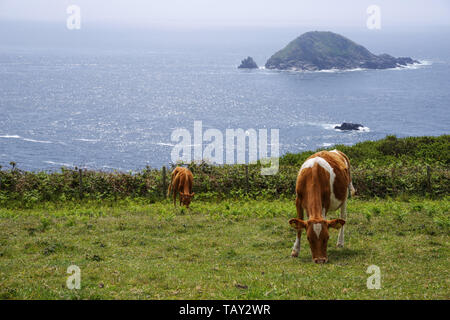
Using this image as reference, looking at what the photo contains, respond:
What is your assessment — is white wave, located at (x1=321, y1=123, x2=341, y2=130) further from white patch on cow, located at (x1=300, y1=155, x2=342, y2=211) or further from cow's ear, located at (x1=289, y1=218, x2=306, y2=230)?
cow's ear, located at (x1=289, y1=218, x2=306, y2=230)

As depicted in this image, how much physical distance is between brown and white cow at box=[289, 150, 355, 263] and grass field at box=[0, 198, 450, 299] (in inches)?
24.8

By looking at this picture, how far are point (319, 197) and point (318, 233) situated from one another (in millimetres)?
1133

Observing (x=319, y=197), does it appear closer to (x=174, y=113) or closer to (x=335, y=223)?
(x=335, y=223)

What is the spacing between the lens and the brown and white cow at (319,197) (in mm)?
13234

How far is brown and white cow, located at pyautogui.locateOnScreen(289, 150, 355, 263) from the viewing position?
1323cm

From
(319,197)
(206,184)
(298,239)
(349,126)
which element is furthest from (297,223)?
(349,126)

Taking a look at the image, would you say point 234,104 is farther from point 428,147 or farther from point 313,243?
point 313,243

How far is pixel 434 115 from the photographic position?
132375 mm

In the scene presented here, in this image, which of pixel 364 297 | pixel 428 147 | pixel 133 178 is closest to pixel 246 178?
pixel 133 178

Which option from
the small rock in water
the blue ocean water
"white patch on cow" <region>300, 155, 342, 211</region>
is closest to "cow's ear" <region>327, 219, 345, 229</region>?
"white patch on cow" <region>300, 155, 342, 211</region>

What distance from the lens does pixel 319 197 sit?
1376 cm
